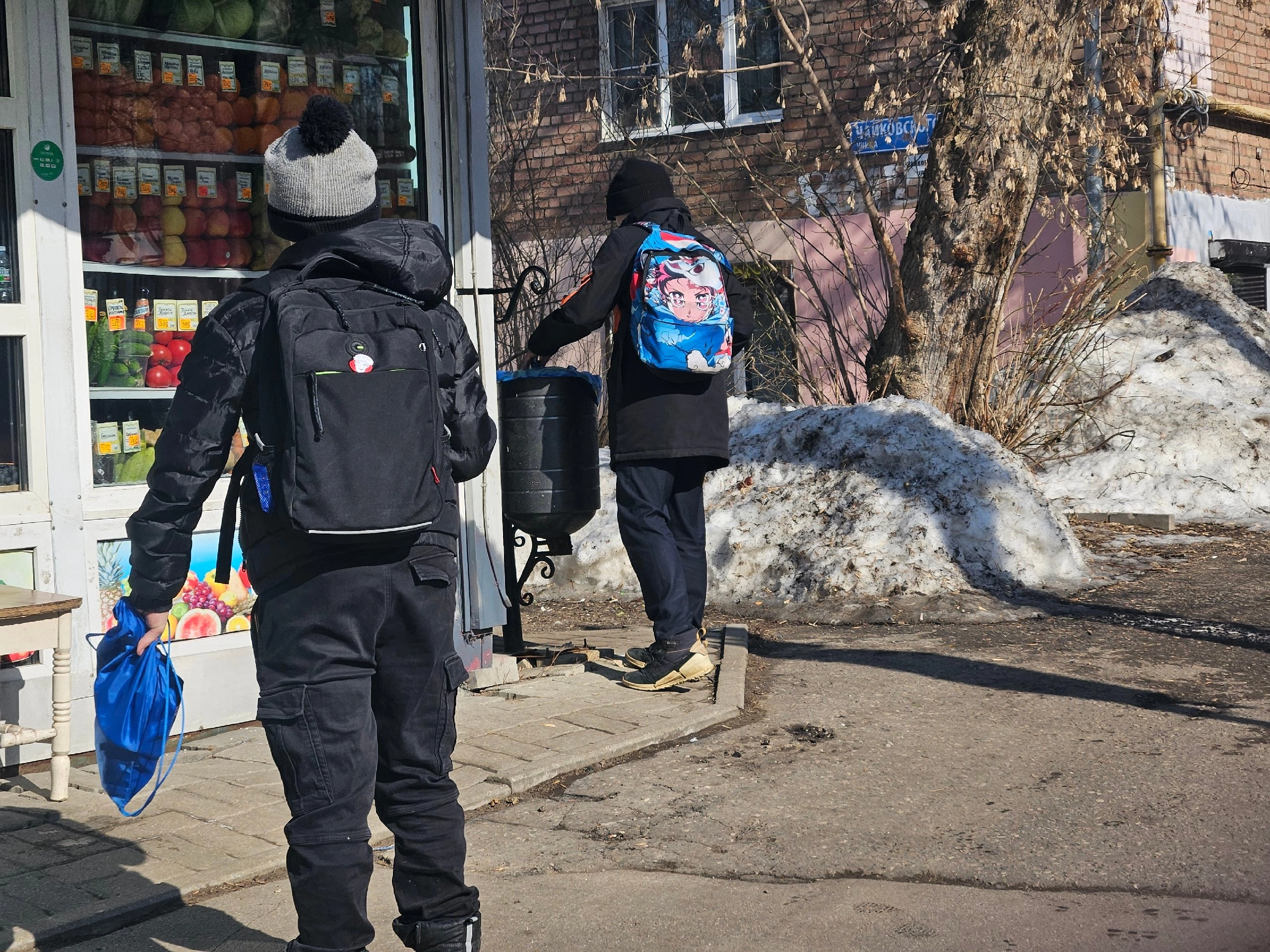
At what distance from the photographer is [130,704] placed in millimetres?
3113

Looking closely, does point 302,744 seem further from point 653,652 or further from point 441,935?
point 653,652

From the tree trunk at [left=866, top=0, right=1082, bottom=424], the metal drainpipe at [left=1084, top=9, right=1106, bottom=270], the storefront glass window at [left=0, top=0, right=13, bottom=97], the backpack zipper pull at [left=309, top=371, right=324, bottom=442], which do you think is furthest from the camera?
the metal drainpipe at [left=1084, top=9, right=1106, bottom=270]

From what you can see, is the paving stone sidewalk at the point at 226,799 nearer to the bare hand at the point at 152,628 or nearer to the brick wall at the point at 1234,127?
the bare hand at the point at 152,628

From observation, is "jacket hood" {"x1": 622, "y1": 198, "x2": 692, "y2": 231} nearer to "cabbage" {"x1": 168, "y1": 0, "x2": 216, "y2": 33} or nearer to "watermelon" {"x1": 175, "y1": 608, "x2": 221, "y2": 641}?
"cabbage" {"x1": 168, "y1": 0, "x2": 216, "y2": 33}

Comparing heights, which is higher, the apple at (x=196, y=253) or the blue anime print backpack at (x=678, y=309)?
the apple at (x=196, y=253)

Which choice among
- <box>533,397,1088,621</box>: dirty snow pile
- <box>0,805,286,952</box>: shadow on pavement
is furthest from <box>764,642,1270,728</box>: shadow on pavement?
<box>0,805,286,952</box>: shadow on pavement

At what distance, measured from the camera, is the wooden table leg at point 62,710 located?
4570 millimetres

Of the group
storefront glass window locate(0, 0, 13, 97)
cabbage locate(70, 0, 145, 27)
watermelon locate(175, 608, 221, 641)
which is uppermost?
cabbage locate(70, 0, 145, 27)

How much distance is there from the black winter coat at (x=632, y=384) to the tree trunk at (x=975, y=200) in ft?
13.8

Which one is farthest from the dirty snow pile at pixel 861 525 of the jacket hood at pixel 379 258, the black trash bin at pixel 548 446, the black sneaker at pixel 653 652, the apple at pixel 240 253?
the jacket hood at pixel 379 258

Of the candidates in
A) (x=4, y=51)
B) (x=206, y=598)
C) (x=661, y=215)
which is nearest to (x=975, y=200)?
(x=661, y=215)

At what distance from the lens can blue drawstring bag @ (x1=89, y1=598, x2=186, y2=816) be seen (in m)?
3.09

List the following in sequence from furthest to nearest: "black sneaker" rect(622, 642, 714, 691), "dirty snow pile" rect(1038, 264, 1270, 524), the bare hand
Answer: "dirty snow pile" rect(1038, 264, 1270, 524), "black sneaker" rect(622, 642, 714, 691), the bare hand

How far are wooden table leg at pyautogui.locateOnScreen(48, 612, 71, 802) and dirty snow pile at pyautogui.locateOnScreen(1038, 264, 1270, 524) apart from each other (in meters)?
7.31
